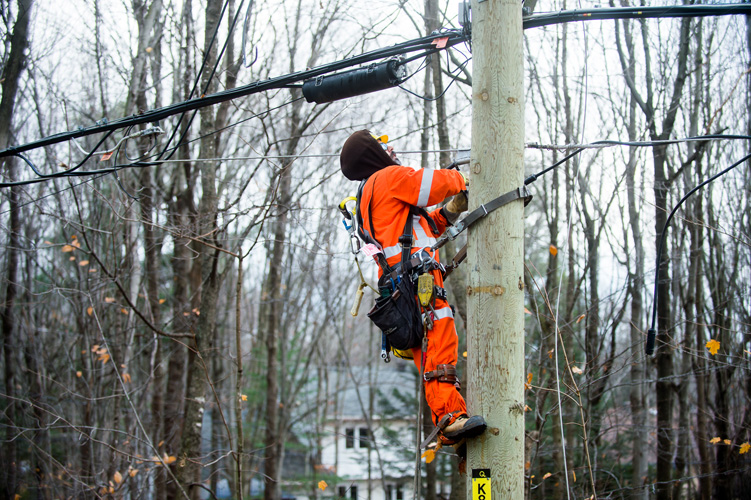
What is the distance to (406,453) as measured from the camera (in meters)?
17.7

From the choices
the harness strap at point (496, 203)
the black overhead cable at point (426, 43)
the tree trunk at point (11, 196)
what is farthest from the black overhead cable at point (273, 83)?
the tree trunk at point (11, 196)

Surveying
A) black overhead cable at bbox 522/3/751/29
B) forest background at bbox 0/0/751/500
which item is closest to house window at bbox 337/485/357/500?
forest background at bbox 0/0/751/500

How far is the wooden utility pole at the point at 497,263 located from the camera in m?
2.94

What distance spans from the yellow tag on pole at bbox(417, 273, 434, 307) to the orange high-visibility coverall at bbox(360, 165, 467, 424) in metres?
0.21

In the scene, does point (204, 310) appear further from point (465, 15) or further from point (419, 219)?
point (465, 15)

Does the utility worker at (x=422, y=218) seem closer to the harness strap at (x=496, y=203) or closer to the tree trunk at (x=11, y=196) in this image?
the harness strap at (x=496, y=203)

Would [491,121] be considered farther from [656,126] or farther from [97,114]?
[97,114]

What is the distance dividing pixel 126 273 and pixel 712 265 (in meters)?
10.2

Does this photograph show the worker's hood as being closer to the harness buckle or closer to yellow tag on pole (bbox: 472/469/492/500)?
the harness buckle

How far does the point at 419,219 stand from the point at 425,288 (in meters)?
0.73

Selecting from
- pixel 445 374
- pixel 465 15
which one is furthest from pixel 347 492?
pixel 465 15

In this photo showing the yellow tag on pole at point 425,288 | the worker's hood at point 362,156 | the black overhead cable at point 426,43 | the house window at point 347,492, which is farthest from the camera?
the house window at point 347,492

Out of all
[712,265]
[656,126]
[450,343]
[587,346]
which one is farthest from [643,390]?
[450,343]

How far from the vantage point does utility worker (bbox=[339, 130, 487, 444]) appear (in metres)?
3.54
